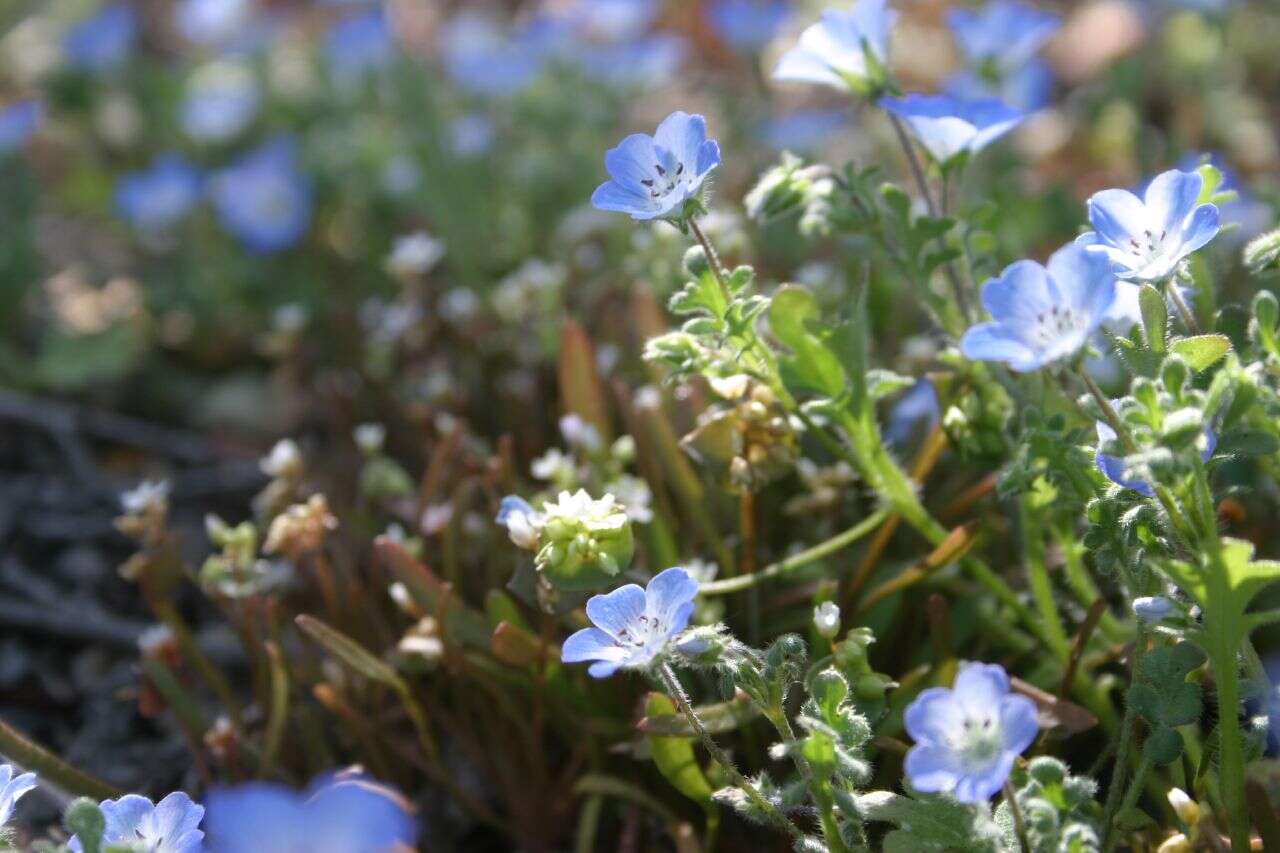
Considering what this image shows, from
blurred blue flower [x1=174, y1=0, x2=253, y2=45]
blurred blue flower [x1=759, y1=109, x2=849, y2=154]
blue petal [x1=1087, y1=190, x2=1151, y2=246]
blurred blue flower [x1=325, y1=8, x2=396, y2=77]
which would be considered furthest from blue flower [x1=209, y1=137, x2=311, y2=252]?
blue petal [x1=1087, y1=190, x2=1151, y2=246]

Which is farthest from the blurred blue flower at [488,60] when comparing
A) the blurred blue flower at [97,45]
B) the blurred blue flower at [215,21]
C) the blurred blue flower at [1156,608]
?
the blurred blue flower at [1156,608]

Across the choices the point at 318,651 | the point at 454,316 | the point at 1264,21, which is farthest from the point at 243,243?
the point at 1264,21

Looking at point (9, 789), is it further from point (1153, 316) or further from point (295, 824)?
point (1153, 316)

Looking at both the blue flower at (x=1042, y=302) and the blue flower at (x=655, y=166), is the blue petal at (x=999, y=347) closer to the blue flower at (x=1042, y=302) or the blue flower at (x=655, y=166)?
the blue flower at (x=1042, y=302)

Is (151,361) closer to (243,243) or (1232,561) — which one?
(243,243)

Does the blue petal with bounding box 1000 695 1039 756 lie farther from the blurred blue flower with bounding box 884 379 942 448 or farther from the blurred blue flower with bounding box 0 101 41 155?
the blurred blue flower with bounding box 0 101 41 155

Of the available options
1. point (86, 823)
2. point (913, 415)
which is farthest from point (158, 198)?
point (86, 823)

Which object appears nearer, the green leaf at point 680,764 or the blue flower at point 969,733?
the blue flower at point 969,733
